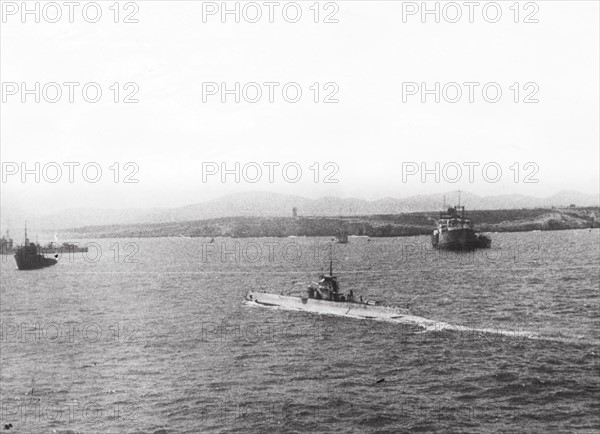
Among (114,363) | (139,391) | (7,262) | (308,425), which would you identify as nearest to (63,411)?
(139,391)

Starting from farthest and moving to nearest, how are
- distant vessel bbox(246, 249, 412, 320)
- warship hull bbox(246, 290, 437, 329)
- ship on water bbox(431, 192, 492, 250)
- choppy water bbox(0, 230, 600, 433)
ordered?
ship on water bbox(431, 192, 492, 250), distant vessel bbox(246, 249, 412, 320), warship hull bbox(246, 290, 437, 329), choppy water bbox(0, 230, 600, 433)

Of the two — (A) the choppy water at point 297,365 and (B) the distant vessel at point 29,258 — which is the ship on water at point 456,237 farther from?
(B) the distant vessel at point 29,258

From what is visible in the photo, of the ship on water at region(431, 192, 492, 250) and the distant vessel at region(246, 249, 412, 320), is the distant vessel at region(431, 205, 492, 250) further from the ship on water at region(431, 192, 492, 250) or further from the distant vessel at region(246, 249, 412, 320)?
the distant vessel at region(246, 249, 412, 320)

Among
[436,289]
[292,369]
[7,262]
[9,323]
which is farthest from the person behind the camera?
[7,262]

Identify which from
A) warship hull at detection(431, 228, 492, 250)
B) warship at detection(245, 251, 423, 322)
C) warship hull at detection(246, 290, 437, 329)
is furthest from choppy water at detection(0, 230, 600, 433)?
warship hull at detection(431, 228, 492, 250)

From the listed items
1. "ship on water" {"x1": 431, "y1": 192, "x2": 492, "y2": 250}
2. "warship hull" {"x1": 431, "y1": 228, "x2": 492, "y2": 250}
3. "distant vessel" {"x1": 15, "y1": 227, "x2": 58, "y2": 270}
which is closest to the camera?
"distant vessel" {"x1": 15, "y1": 227, "x2": 58, "y2": 270}

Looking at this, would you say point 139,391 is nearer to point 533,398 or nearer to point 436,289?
point 533,398

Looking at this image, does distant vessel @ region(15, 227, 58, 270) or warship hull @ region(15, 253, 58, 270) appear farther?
distant vessel @ region(15, 227, 58, 270)

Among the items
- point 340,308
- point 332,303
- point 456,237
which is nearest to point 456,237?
point 456,237
